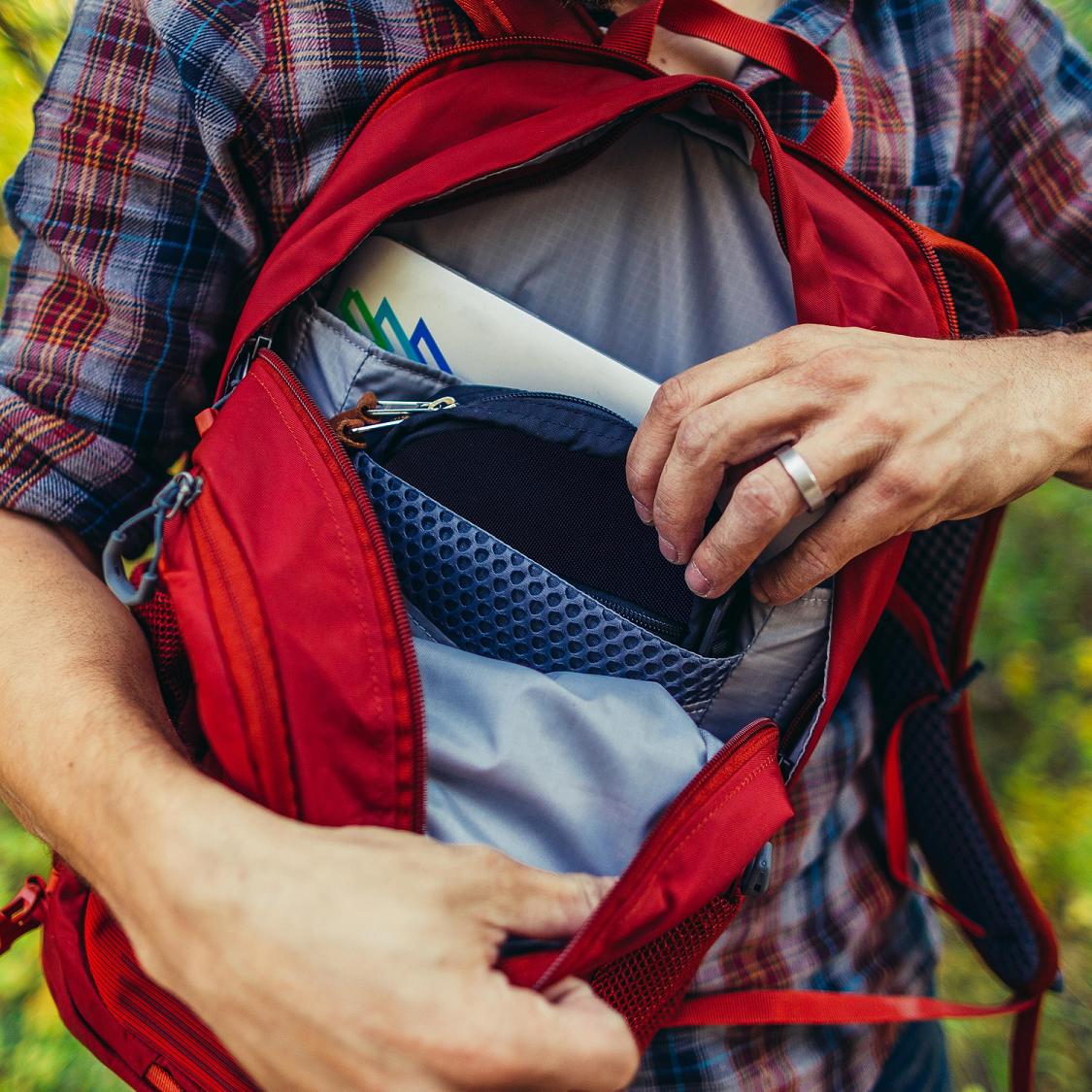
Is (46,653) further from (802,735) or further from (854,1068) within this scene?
(854,1068)

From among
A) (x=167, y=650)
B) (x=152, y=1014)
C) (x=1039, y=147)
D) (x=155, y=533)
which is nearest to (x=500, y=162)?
(x=155, y=533)

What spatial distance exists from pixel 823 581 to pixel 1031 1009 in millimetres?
771

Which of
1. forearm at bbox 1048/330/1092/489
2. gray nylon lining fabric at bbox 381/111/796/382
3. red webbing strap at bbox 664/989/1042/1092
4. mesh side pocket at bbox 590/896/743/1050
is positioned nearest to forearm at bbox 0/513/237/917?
mesh side pocket at bbox 590/896/743/1050

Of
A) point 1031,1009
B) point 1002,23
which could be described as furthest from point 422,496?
point 1031,1009

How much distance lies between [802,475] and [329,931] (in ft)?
1.45

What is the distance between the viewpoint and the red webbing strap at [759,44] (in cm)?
71

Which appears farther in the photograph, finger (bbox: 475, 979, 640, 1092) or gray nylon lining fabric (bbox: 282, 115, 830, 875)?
gray nylon lining fabric (bbox: 282, 115, 830, 875)

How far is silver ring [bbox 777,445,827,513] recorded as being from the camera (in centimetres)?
63

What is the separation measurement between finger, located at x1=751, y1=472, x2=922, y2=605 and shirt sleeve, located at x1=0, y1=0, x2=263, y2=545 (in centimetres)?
58

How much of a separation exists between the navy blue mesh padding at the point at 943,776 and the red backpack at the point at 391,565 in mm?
285

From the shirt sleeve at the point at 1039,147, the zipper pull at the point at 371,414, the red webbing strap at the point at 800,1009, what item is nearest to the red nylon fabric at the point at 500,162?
the zipper pull at the point at 371,414

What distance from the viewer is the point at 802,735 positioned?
74cm

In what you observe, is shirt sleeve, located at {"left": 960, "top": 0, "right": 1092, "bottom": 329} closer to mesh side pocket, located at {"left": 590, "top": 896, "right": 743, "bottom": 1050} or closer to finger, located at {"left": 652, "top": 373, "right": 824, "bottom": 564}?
finger, located at {"left": 652, "top": 373, "right": 824, "bottom": 564}

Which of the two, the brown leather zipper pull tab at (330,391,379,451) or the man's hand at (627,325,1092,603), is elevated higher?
the man's hand at (627,325,1092,603)
